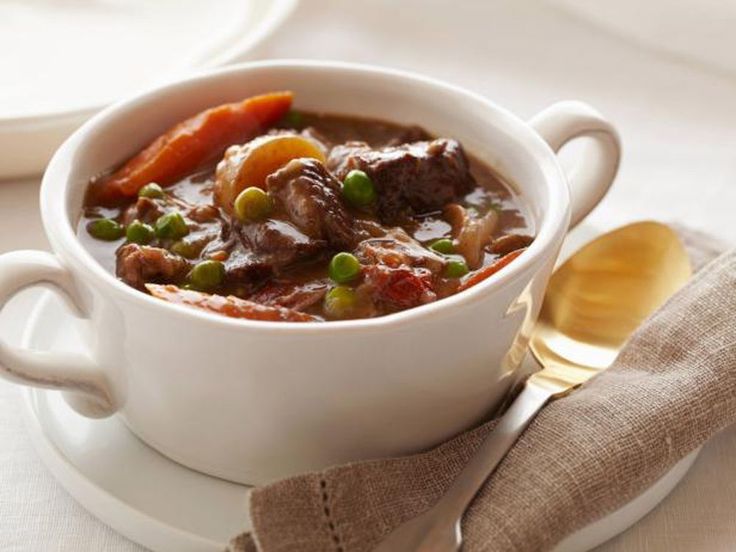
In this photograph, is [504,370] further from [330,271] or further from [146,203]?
[146,203]

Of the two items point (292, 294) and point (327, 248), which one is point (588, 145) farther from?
point (292, 294)

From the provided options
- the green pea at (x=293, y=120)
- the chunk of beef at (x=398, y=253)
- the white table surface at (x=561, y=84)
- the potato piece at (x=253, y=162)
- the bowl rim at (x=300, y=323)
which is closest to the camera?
the bowl rim at (x=300, y=323)

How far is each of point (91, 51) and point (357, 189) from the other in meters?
1.89

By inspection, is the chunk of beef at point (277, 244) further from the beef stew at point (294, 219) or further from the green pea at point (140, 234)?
the green pea at point (140, 234)

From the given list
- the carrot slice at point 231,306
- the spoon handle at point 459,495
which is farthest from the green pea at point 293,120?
the spoon handle at point 459,495

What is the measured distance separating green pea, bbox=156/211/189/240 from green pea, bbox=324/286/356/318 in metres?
0.44

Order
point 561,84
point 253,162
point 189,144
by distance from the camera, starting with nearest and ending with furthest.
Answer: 1. point 253,162
2. point 189,144
3. point 561,84

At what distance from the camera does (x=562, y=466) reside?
236cm

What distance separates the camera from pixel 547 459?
238 cm

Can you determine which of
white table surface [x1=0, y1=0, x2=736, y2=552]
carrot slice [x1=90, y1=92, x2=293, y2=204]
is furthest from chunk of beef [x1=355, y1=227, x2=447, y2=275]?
white table surface [x1=0, y1=0, x2=736, y2=552]

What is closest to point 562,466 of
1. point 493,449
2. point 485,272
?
point 493,449

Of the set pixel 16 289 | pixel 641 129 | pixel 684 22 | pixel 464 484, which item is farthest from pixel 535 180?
pixel 684 22

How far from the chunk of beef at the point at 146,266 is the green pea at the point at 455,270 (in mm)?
584

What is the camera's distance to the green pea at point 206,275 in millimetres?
2521
